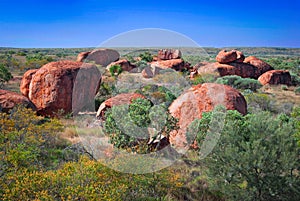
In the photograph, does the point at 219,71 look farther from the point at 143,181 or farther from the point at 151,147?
the point at 143,181

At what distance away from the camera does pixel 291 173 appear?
581 cm

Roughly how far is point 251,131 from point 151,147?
3102mm

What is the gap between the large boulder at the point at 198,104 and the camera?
8.87m

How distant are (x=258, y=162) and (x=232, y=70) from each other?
70.5 ft

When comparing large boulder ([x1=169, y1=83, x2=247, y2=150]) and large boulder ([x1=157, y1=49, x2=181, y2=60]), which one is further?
large boulder ([x1=157, y1=49, x2=181, y2=60])

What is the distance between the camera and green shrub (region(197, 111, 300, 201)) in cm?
571

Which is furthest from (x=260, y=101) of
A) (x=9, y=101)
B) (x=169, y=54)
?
(x=169, y=54)

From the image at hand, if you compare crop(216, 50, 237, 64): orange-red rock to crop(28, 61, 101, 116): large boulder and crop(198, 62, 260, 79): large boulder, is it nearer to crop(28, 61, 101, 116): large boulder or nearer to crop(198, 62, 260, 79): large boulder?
crop(198, 62, 260, 79): large boulder

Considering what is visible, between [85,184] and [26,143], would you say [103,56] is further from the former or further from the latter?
[85,184]

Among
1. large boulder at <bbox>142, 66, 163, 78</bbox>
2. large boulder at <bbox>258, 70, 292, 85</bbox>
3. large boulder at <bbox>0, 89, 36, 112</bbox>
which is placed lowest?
large boulder at <bbox>258, 70, 292, 85</bbox>

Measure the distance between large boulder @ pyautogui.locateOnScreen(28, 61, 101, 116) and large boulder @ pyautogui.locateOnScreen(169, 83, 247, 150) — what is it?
16.2 feet

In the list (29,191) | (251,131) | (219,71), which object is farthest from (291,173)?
(219,71)

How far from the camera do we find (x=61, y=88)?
12289mm

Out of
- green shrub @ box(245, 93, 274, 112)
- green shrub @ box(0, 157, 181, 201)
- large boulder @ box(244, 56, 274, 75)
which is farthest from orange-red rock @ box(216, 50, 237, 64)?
green shrub @ box(0, 157, 181, 201)
